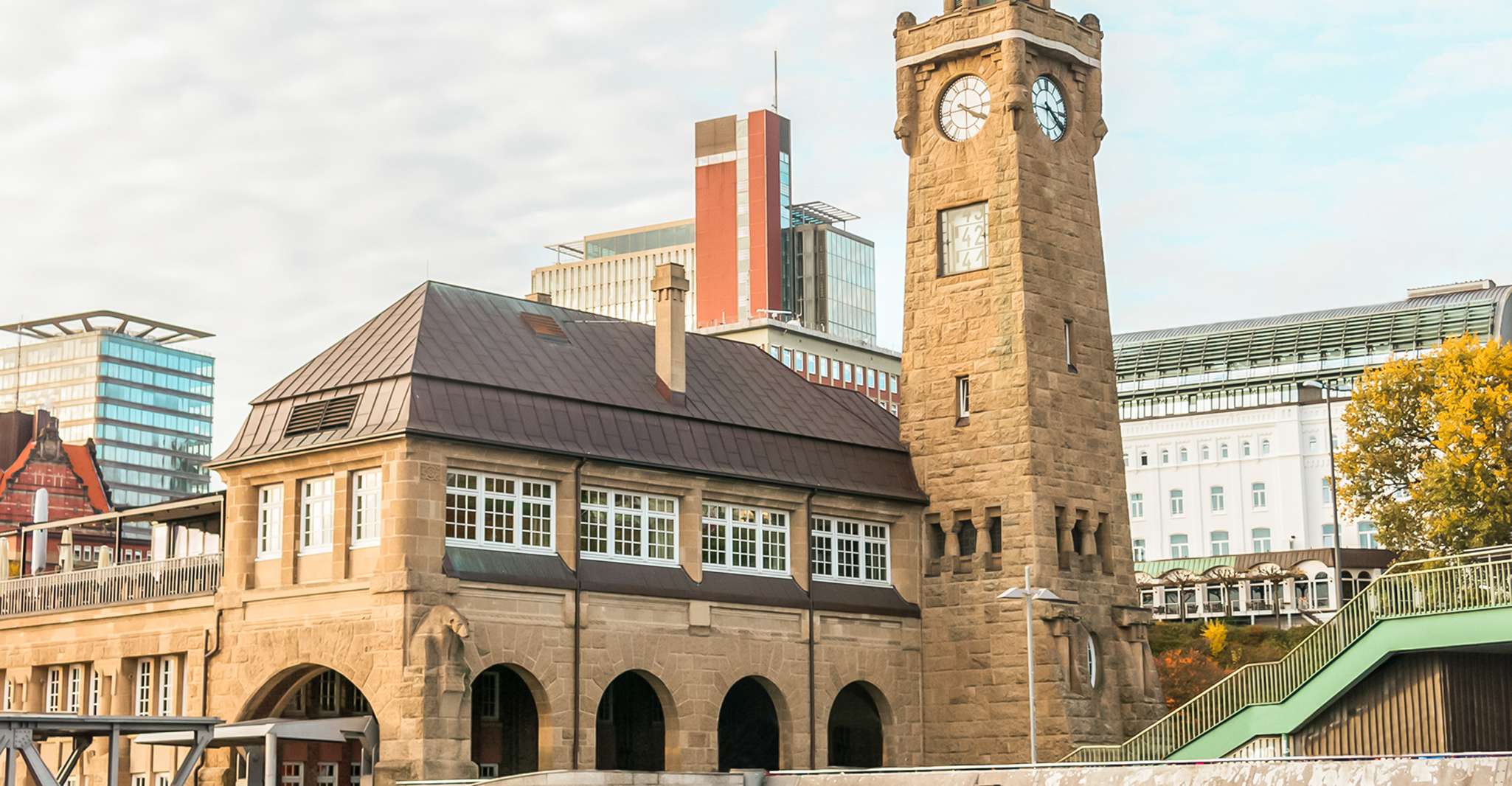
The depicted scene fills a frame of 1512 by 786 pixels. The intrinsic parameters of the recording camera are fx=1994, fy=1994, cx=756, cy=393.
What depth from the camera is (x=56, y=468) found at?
111188 millimetres

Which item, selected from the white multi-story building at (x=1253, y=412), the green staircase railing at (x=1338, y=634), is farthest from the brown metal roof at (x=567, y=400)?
the white multi-story building at (x=1253, y=412)

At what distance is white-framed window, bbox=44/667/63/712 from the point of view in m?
45.9

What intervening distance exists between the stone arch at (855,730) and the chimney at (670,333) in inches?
338

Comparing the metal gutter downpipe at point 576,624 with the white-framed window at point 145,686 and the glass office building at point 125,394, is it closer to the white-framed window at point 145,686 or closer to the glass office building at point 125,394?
the white-framed window at point 145,686

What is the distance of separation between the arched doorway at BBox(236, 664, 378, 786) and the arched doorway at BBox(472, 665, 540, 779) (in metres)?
2.31

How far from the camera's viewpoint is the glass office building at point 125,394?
176 meters

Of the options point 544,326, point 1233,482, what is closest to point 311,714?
point 544,326

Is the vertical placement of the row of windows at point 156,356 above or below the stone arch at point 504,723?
above

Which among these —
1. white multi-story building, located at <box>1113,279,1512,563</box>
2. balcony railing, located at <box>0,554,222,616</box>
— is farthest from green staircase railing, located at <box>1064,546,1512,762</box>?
white multi-story building, located at <box>1113,279,1512,563</box>

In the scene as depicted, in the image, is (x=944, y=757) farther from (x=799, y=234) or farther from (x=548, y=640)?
(x=799, y=234)

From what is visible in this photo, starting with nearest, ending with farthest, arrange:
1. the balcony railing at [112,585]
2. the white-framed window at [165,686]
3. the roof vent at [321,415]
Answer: the roof vent at [321,415], the balcony railing at [112,585], the white-framed window at [165,686]

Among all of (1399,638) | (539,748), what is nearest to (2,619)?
(539,748)

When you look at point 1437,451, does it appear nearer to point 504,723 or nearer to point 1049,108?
point 1049,108

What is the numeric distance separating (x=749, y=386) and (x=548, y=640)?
35.5ft
